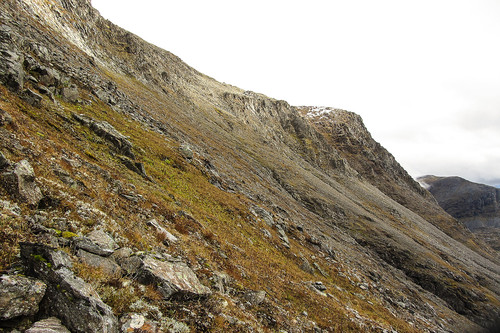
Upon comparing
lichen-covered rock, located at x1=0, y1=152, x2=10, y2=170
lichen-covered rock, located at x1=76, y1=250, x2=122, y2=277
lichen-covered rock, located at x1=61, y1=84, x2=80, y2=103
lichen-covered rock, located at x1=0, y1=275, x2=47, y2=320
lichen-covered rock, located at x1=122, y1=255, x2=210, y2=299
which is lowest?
lichen-covered rock, located at x1=122, y1=255, x2=210, y2=299

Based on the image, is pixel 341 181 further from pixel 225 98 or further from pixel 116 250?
pixel 116 250

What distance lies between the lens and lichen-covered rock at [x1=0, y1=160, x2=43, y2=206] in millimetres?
7812

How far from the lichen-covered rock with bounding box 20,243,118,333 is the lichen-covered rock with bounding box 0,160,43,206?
333 cm

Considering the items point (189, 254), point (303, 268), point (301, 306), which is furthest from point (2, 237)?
point (303, 268)

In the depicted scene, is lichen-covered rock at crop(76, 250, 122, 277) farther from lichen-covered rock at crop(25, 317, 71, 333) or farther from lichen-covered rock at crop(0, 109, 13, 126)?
lichen-covered rock at crop(0, 109, 13, 126)

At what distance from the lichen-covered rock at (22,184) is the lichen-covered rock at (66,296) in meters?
3.33

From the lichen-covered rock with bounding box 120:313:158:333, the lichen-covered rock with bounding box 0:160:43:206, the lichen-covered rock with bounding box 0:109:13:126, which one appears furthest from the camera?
the lichen-covered rock with bounding box 0:109:13:126

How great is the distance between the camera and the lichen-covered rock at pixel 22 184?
7.81 metres

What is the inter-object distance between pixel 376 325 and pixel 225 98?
105m

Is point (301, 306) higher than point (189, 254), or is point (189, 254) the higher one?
point (189, 254)

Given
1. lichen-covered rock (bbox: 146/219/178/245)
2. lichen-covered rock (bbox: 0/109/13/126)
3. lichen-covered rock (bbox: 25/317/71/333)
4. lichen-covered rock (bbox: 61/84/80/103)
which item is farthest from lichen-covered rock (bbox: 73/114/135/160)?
lichen-covered rock (bbox: 25/317/71/333)

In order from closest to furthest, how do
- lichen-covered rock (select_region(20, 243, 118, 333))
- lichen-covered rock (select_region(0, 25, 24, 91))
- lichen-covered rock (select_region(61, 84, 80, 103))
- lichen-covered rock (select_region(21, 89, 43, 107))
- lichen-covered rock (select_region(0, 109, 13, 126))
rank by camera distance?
lichen-covered rock (select_region(20, 243, 118, 333)) → lichen-covered rock (select_region(0, 109, 13, 126)) → lichen-covered rock (select_region(0, 25, 24, 91)) → lichen-covered rock (select_region(21, 89, 43, 107)) → lichen-covered rock (select_region(61, 84, 80, 103))

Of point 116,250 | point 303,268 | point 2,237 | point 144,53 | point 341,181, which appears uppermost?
point 144,53

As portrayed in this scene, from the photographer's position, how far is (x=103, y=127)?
74.6ft
